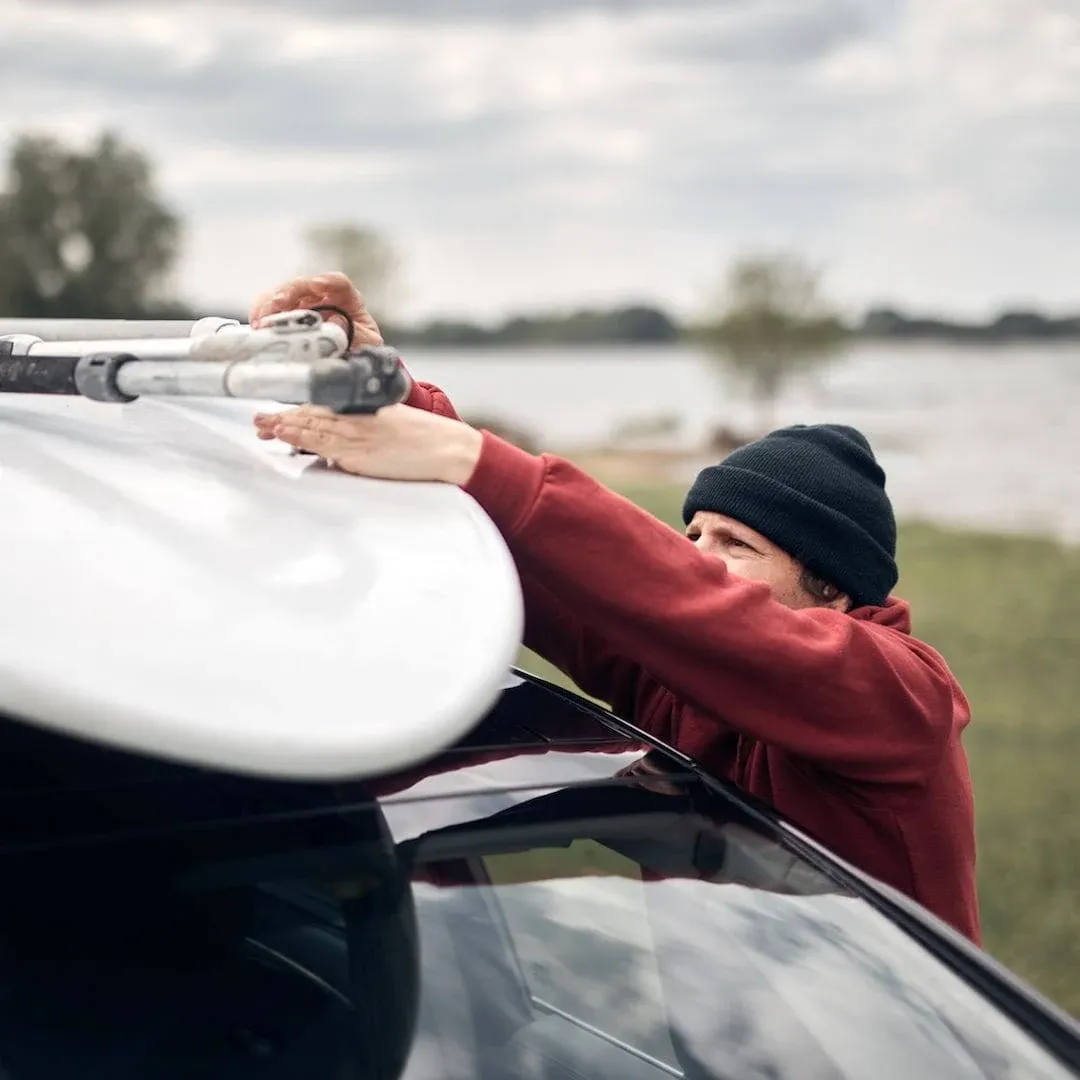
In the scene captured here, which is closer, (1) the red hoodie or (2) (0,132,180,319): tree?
(1) the red hoodie

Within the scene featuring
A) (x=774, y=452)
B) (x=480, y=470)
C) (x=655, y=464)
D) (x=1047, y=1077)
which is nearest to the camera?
(x=1047, y=1077)

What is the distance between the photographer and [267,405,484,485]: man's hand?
1.46 m

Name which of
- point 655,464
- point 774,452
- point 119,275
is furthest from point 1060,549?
point 119,275

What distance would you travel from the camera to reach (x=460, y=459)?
1.48 m

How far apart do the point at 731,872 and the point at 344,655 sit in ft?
1.70

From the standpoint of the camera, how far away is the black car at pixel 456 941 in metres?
1.21

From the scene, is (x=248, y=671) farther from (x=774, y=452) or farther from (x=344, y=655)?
(x=774, y=452)

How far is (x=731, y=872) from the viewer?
1423 mm

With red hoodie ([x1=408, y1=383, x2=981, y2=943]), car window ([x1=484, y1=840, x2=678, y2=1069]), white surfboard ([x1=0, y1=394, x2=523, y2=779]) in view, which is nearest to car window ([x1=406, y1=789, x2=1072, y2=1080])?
car window ([x1=484, y1=840, x2=678, y2=1069])

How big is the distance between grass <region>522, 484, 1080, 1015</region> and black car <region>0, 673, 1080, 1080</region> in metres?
2.52

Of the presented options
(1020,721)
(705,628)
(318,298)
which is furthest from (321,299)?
(1020,721)

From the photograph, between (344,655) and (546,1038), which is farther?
(546,1038)

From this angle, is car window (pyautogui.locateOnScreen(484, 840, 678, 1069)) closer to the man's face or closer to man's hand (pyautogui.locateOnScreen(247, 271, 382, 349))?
the man's face

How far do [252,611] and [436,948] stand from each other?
14.4 inches
